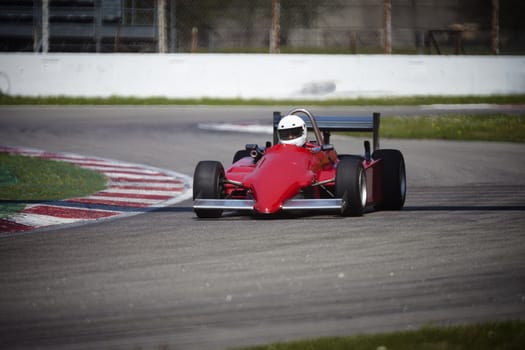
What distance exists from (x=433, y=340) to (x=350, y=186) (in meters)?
4.04

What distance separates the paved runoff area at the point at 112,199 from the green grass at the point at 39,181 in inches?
6.7

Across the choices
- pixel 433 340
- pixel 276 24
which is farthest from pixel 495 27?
pixel 433 340

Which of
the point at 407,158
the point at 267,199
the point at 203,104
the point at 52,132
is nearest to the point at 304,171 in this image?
the point at 267,199

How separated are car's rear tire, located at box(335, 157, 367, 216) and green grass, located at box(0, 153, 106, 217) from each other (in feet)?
9.36

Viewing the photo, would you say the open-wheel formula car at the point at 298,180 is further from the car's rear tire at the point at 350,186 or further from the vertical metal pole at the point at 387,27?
the vertical metal pole at the point at 387,27

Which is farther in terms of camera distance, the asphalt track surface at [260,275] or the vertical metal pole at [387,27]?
the vertical metal pole at [387,27]

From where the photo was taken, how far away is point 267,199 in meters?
8.56

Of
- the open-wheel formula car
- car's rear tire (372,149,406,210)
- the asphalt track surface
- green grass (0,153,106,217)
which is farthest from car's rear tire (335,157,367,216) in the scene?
green grass (0,153,106,217)

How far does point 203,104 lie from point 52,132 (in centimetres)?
656

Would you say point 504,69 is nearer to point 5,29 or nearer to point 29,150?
point 5,29

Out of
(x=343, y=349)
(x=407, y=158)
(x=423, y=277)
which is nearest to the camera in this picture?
(x=343, y=349)

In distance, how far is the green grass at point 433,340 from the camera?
4.71 m

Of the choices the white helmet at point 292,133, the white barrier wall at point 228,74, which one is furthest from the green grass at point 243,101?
the white helmet at point 292,133

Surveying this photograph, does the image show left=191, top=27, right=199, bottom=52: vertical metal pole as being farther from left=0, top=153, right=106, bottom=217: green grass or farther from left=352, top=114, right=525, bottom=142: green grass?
left=0, top=153, right=106, bottom=217: green grass
